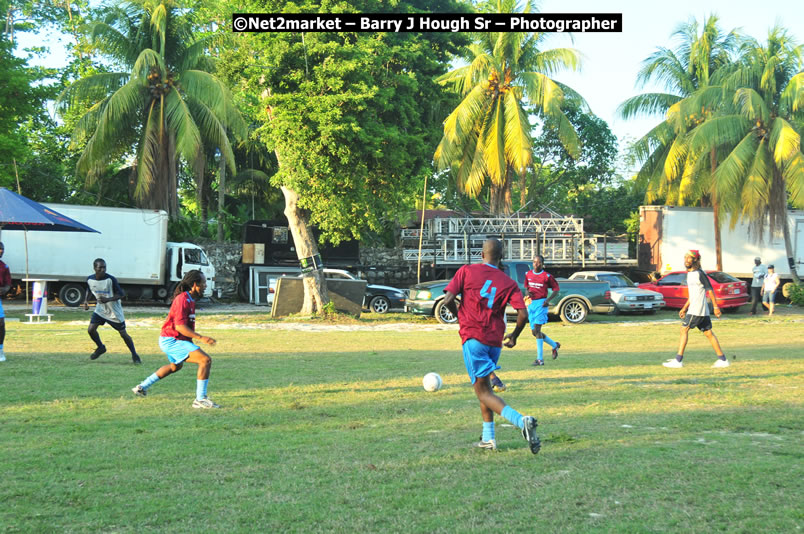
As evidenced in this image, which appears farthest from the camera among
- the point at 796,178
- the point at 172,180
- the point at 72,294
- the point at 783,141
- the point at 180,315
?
the point at 172,180

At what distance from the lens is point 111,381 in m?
10.1

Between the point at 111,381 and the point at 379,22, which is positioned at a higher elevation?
the point at 379,22

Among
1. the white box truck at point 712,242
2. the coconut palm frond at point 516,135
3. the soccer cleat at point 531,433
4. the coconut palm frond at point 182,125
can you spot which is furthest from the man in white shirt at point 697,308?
the coconut palm frond at point 182,125

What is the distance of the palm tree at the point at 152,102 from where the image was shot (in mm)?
28578

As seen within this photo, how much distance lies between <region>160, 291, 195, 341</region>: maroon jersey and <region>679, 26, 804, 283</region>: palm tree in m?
24.8

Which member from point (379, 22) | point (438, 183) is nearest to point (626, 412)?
point (379, 22)

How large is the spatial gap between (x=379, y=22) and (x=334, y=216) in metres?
5.69

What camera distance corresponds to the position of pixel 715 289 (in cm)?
2561

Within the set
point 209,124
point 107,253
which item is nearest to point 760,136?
point 209,124

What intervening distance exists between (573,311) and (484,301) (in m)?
17.3

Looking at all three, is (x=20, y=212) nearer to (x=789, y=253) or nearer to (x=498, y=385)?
(x=498, y=385)

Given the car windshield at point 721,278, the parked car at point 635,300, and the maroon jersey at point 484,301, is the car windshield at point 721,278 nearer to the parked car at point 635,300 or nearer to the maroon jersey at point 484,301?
the parked car at point 635,300

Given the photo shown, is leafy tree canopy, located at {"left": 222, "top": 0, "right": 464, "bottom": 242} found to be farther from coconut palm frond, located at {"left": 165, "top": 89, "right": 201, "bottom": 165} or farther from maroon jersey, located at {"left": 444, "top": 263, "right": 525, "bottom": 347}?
maroon jersey, located at {"left": 444, "top": 263, "right": 525, "bottom": 347}

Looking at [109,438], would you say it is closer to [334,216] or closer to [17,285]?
[334,216]
